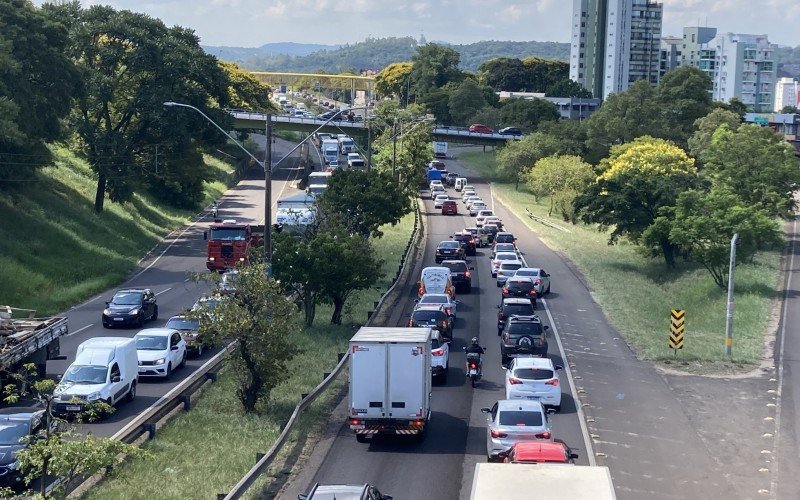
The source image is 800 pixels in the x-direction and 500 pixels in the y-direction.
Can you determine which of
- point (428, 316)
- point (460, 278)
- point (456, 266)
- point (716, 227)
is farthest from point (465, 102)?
point (428, 316)

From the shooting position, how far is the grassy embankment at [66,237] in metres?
49.2

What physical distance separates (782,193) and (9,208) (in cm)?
5335

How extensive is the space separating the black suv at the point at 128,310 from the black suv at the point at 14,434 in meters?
17.2

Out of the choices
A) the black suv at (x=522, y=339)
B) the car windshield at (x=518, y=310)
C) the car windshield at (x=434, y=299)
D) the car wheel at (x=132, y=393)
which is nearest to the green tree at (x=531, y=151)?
the car windshield at (x=434, y=299)

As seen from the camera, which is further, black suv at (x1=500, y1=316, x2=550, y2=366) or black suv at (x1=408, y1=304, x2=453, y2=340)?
black suv at (x1=408, y1=304, x2=453, y2=340)

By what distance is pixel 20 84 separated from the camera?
2205 inches

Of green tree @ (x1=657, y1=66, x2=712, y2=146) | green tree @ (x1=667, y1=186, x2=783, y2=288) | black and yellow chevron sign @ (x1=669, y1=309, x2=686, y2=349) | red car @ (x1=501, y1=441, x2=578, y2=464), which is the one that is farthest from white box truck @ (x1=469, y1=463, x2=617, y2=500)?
green tree @ (x1=657, y1=66, x2=712, y2=146)

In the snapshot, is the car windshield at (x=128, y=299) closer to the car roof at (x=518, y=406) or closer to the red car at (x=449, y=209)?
the car roof at (x=518, y=406)

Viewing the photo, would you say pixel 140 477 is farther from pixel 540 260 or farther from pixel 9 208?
pixel 540 260

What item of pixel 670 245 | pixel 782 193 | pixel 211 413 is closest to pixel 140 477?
pixel 211 413

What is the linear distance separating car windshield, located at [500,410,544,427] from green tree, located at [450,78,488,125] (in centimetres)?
14939

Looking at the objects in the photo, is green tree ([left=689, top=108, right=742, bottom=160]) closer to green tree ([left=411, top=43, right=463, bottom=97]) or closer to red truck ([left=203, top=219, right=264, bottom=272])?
red truck ([left=203, top=219, right=264, bottom=272])

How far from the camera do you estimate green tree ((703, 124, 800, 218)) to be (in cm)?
7881

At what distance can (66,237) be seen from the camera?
60.1 meters
